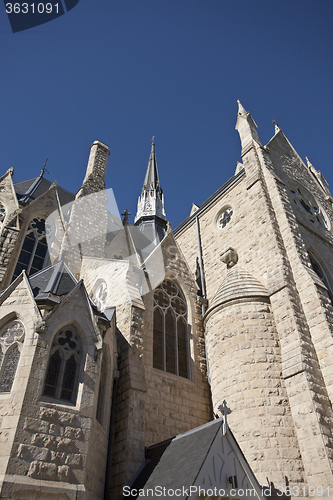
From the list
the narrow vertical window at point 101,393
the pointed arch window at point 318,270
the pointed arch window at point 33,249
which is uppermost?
the pointed arch window at point 33,249

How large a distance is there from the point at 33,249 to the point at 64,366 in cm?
820

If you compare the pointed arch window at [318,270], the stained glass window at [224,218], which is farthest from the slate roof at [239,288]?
the stained glass window at [224,218]

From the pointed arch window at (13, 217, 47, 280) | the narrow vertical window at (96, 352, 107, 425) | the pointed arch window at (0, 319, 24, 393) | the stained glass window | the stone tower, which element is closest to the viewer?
the pointed arch window at (0, 319, 24, 393)

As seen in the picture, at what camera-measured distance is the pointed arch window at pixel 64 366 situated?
7.67 meters

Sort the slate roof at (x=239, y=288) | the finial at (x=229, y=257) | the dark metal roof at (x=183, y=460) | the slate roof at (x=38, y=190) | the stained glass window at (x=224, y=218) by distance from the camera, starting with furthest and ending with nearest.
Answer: the slate roof at (x=38, y=190), the stained glass window at (x=224, y=218), the finial at (x=229, y=257), the slate roof at (x=239, y=288), the dark metal roof at (x=183, y=460)

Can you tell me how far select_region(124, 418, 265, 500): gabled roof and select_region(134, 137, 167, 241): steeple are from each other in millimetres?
18914

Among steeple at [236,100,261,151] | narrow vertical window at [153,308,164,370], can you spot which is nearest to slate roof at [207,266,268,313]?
narrow vertical window at [153,308,164,370]

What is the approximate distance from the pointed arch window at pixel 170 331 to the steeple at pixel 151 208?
12408mm

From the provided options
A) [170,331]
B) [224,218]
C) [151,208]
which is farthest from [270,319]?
[151,208]

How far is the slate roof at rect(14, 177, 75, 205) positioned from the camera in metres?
18.1

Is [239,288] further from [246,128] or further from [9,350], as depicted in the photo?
[246,128]

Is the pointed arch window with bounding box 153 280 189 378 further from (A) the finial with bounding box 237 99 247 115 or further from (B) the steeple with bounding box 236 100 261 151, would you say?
(A) the finial with bounding box 237 99 247 115

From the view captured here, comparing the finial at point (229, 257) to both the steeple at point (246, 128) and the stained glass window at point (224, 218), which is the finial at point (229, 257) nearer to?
the stained glass window at point (224, 218)

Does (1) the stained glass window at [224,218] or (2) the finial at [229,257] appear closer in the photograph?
(2) the finial at [229,257]
